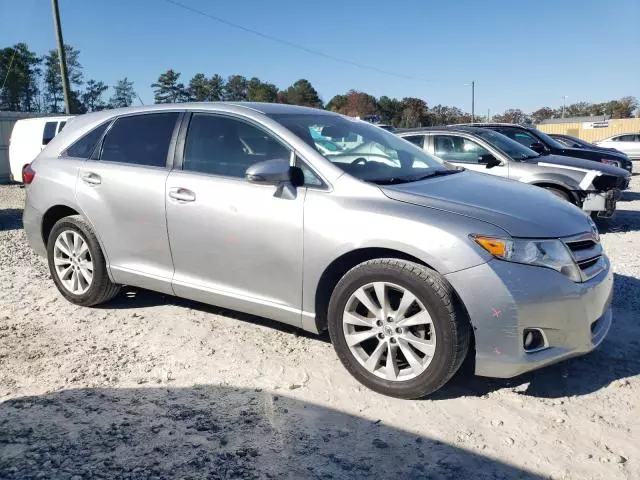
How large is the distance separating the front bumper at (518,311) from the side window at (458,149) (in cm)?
561

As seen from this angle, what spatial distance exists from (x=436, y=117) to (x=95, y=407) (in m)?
75.7

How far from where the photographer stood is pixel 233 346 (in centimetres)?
389

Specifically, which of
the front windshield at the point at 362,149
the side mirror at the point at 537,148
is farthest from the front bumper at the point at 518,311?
the side mirror at the point at 537,148

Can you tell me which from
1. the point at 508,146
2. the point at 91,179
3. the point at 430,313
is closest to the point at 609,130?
the point at 508,146

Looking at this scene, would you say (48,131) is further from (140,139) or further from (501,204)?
(501,204)

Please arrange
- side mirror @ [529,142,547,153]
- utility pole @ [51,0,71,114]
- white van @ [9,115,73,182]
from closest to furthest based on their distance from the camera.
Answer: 1. side mirror @ [529,142,547,153]
2. white van @ [9,115,73,182]
3. utility pole @ [51,0,71,114]

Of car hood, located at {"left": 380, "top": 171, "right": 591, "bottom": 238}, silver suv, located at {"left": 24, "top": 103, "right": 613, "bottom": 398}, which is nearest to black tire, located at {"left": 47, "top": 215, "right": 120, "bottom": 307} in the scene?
silver suv, located at {"left": 24, "top": 103, "right": 613, "bottom": 398}

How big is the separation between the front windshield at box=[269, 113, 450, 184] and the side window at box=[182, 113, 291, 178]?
7.7 inches

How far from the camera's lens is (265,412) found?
2.99 metres

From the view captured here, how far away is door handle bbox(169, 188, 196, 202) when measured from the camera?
3.80 metres

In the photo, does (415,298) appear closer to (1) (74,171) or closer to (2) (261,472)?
(2) (261,472)

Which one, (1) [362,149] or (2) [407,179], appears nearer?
(2) [407,179]

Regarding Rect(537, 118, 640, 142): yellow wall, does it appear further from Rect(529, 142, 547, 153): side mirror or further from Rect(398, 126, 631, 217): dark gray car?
Rect(398, 126, 631, 217): dark gray car

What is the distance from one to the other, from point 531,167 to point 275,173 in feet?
19.7
